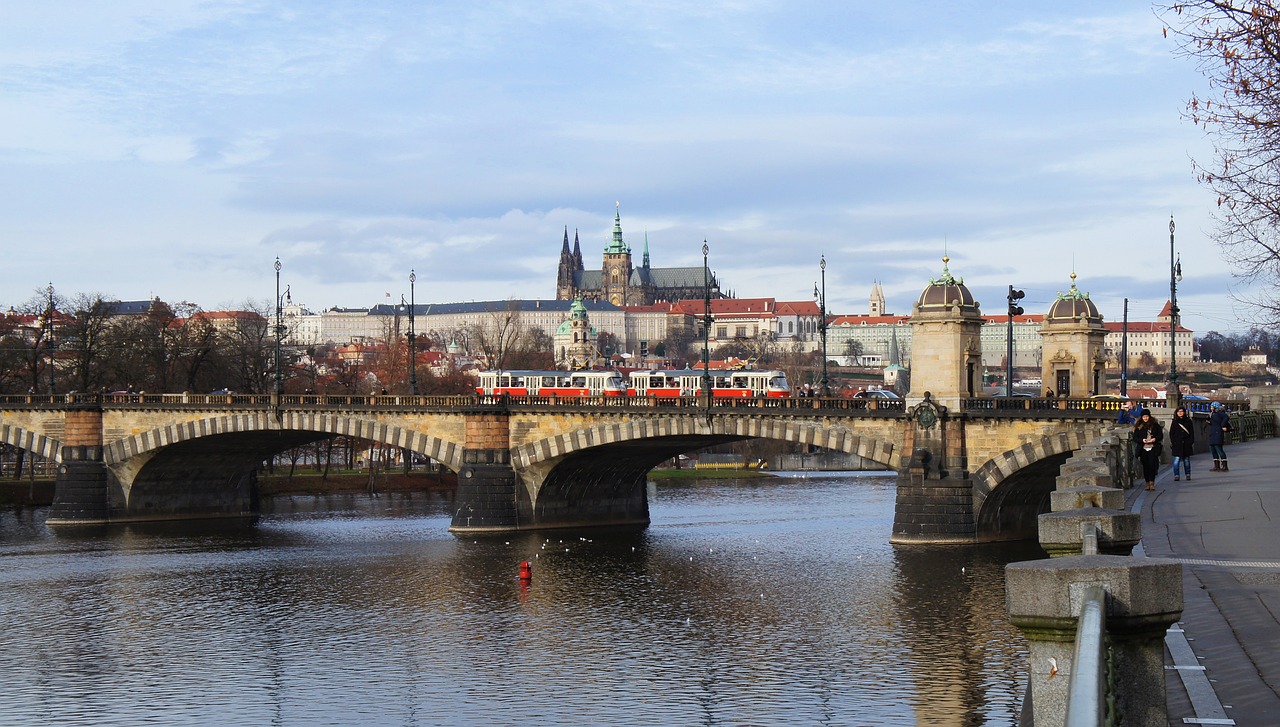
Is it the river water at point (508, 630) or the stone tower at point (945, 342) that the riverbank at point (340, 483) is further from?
the stone tower at point (945, 342)

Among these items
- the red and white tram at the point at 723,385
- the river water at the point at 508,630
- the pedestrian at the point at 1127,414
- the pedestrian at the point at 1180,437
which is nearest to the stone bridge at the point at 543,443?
the pedestrian at the point at 1127,414

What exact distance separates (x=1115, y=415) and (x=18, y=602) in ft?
114

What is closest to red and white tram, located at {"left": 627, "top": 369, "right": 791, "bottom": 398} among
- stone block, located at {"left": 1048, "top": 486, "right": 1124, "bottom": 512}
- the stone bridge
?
the stone bridge

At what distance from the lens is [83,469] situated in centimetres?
7112

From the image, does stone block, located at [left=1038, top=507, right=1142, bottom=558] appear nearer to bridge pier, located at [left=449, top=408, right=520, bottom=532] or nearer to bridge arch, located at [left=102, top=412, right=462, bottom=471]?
bridge pier, located at [left=449, top=408, right=520, bottom=532]

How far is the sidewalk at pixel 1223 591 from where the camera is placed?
1061cm

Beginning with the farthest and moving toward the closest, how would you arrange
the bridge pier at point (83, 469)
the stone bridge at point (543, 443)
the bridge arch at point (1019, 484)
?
the bridge pier at point (83, 469), the stone bridge at point (543, 443), the bridge arch at point (1019, 484)

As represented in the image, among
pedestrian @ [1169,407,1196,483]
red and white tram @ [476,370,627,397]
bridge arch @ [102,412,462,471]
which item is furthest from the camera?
red and white tram @ [476,370,627,397]

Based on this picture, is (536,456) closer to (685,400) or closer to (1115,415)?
(685,400)

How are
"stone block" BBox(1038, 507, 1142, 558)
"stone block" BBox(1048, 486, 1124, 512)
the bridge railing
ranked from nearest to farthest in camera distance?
1. "stone block" BBox(1038, 507, 1142, 558)
2. "stone block" BBox(1048, 486, 1124, 512)
3. the bridge railing

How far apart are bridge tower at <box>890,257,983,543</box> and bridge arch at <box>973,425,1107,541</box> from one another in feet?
2.23

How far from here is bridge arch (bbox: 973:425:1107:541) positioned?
48156 millimetres

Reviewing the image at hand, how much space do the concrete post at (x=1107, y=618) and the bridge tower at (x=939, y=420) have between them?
4458 centimetres

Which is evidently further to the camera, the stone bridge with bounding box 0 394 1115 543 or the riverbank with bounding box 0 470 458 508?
the riverbank with bounding box 0 470 458 508
